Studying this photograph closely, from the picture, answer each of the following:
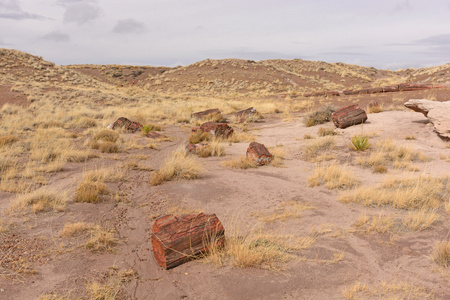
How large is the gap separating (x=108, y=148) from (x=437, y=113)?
12.4 metres

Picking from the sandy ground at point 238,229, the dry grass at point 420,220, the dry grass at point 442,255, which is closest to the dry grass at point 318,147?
the sandy ground at point 238,229

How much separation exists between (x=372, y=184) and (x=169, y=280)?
5.75 m

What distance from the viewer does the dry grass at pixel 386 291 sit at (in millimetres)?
3697

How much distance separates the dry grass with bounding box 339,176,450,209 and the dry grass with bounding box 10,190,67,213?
234 inches

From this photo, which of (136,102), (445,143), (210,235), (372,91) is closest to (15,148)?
(210,235)

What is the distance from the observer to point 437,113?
12.2 m

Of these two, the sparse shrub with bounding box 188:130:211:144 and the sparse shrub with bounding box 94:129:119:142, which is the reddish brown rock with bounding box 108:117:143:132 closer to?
the sparse shrub with bounding box 94:129:119:142

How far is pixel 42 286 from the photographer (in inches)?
161

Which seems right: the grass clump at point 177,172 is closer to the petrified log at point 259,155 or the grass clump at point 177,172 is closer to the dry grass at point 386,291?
the petrified log at point 259,155

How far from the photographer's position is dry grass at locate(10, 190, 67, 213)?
6.28 metres

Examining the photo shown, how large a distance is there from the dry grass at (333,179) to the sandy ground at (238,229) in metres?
0.24

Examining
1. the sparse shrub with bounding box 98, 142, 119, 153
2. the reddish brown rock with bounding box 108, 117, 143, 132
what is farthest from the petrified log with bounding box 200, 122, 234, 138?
→ the sparse shrub with bounding box 98, 142, 119, 153

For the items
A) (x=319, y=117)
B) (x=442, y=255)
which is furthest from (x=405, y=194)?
(x=319, y=117)

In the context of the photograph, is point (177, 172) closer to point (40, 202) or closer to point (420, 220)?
point (40, 202)
